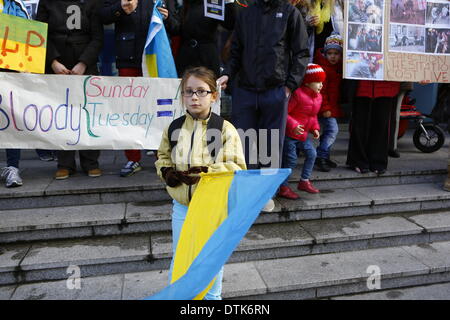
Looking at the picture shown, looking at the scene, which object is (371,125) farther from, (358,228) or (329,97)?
(358,228)

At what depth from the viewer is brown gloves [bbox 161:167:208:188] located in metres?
2.10

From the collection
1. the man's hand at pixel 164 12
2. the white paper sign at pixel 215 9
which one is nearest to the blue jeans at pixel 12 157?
the man's hand at pixel 164 12

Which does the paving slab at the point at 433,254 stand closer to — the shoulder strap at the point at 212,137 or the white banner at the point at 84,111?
the shoulder strap at the point at 212,137

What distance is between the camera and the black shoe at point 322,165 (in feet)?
14.5

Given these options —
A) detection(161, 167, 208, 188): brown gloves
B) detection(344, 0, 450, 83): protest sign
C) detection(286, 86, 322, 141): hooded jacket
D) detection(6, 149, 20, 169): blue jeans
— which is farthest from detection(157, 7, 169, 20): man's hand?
detection(161, 167, 208, 188): brown gloves

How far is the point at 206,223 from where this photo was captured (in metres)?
1.93

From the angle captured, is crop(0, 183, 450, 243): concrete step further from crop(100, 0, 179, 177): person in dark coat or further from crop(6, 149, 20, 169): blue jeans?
crop(100, 0, 179, 177): person in dark coat

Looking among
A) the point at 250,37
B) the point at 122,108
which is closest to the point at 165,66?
the point at 122,108

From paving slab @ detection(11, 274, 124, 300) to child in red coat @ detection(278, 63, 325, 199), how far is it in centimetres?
183

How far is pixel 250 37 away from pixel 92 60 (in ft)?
5.31

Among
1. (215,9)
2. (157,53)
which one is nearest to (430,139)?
(215,9)

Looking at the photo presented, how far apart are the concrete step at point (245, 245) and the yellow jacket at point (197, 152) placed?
109 cm

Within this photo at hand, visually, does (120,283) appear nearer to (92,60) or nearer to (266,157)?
(266,157)

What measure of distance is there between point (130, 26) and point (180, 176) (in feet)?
7.63
